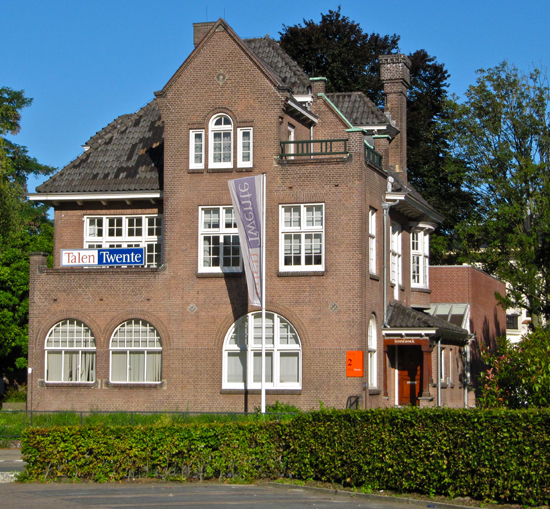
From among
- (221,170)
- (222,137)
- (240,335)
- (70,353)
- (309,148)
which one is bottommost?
(70,353)

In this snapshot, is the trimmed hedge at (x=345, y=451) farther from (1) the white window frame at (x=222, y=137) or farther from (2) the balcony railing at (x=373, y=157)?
(2) the balcony railing at (x=373, y=157)

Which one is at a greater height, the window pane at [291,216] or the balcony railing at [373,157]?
the balcony railing at [373,157]

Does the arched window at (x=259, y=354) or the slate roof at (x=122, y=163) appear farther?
the slate roof at (x=122, y=163)

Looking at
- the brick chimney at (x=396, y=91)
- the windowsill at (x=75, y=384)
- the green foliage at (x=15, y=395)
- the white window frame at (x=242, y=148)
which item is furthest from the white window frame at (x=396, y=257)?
the green foliage at (x=15, y=395)

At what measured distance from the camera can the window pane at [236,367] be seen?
28969mm

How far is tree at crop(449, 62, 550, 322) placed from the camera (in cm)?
3500

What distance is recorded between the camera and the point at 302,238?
2864cm

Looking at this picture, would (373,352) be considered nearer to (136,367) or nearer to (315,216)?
(315,216)

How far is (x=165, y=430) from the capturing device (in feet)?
57.1

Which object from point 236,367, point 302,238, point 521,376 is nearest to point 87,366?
point 236,367

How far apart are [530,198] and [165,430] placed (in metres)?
24.2

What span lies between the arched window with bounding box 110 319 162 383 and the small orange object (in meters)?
6.38

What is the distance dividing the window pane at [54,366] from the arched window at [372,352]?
10520 millimetres

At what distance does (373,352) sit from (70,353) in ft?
33.9
